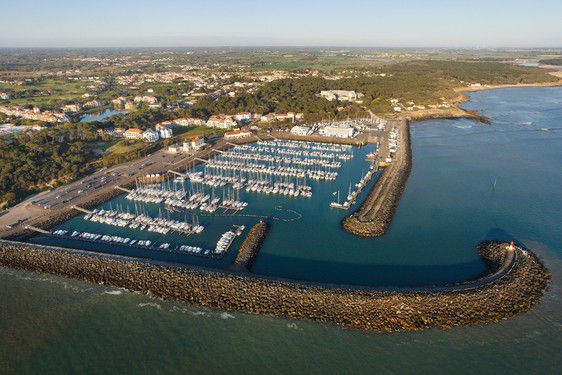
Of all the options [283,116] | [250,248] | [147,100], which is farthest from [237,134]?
[147,100]

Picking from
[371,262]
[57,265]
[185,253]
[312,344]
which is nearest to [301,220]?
[371,262]

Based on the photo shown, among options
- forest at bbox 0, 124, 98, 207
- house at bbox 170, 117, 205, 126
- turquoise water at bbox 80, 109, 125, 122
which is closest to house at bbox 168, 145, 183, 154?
forest at bbox 0, 124, 98, 207

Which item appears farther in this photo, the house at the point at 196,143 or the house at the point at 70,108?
the house at the point at 70,108

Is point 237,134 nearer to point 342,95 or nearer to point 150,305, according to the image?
point 150,305

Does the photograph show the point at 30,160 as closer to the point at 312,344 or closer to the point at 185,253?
the point at 185,253

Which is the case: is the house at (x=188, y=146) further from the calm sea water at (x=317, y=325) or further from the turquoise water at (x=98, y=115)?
the turquoise water at (x=98, y=115)

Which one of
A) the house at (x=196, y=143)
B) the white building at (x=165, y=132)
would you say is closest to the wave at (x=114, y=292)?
the house at (x=196, y=143)

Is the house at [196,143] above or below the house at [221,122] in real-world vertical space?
below
